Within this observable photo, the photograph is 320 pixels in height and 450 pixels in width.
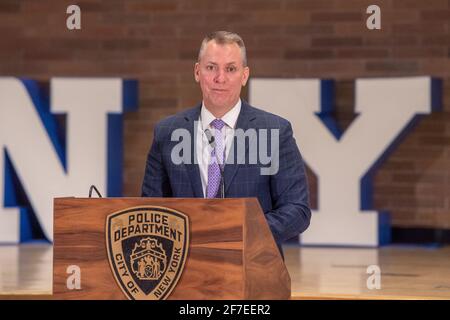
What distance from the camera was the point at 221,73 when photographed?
3.51 metres

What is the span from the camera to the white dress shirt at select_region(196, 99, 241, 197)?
3529 mm

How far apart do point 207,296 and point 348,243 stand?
5.90 meters

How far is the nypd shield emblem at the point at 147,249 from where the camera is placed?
297 centimetres

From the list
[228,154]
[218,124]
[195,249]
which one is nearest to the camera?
[195,249]

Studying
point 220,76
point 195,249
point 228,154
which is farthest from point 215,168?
point 195,249

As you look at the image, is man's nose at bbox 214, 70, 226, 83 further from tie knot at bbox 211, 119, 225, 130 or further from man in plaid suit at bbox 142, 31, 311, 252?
tie knot at bbox 211, 119, 225, 130

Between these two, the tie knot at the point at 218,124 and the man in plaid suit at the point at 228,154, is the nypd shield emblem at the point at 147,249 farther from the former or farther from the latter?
the tie knot at the point at 218,124

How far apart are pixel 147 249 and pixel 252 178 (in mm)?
643

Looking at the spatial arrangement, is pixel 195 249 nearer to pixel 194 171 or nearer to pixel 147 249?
pixel 147 249

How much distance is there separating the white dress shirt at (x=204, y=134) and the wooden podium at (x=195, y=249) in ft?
1.71

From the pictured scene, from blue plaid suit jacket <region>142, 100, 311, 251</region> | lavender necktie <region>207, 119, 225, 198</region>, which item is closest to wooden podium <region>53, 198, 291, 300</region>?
blue plaid suit jacket <region>142, 100, 311, 251</region>

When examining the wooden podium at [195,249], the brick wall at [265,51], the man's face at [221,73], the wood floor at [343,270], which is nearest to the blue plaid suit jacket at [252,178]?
the man's face at [221,73]

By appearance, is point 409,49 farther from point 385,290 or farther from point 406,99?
point 385,290

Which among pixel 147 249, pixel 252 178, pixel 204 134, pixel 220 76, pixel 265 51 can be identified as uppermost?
pixel 265 51
